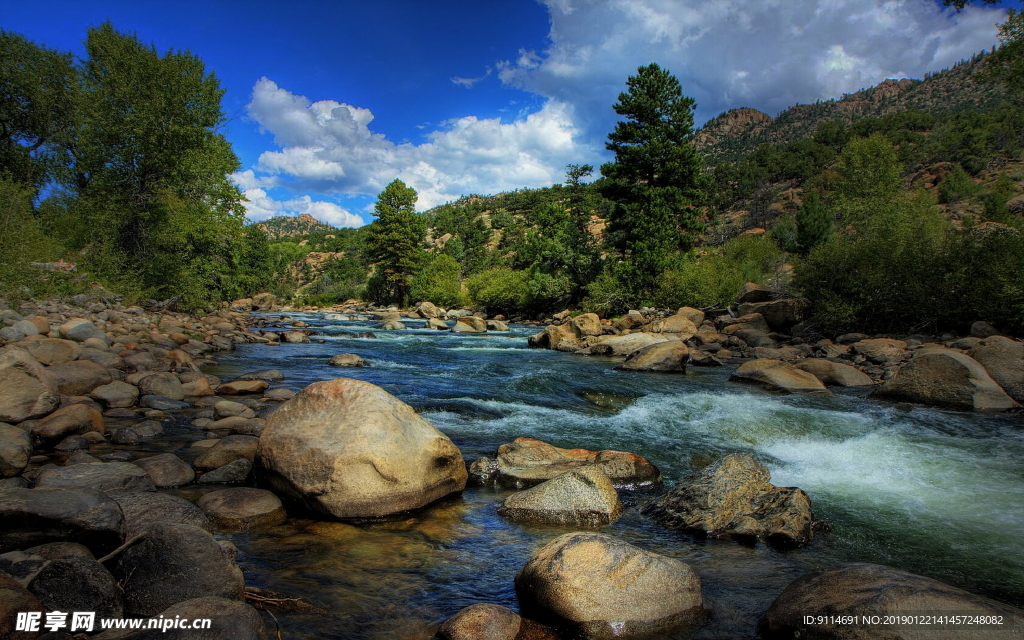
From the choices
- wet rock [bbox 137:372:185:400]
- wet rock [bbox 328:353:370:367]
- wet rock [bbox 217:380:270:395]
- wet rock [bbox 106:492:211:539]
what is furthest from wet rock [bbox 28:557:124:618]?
wet rock [bbox 328:353:370:367]

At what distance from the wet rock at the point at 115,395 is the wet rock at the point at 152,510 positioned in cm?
522

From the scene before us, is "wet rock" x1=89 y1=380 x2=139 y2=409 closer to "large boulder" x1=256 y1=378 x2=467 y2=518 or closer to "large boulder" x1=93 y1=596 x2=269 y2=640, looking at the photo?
"large boulder" x1=256 y1=378 x2=467 y2=518

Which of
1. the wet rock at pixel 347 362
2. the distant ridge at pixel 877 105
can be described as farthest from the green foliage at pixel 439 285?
the distant ridge at pixel 877 105

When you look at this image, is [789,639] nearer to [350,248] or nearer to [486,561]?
[486,561]

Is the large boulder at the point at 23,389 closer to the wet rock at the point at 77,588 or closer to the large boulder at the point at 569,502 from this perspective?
the wet rock at the point at 77,588

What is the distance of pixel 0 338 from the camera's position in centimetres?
958

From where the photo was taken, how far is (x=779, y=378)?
43.5ft

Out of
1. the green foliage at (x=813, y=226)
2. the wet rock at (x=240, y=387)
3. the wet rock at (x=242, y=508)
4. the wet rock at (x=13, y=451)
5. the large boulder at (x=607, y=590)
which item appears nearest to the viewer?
the large boulder at (x=607, y=590)

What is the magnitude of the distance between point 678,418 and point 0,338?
535 inches

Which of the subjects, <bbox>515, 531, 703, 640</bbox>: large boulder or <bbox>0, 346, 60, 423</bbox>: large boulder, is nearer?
<bbox>515, 531, 703, 640</bbox>: large boulder

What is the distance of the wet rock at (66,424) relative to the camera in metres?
6.45

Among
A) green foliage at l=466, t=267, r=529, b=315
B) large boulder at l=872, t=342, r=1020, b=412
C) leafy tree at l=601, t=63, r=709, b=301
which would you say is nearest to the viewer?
large boulder at l=872, t=342, r=1020, b=412

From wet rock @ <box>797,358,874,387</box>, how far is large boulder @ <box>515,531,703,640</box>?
12.1m

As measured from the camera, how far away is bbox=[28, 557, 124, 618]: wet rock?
2.96 m
